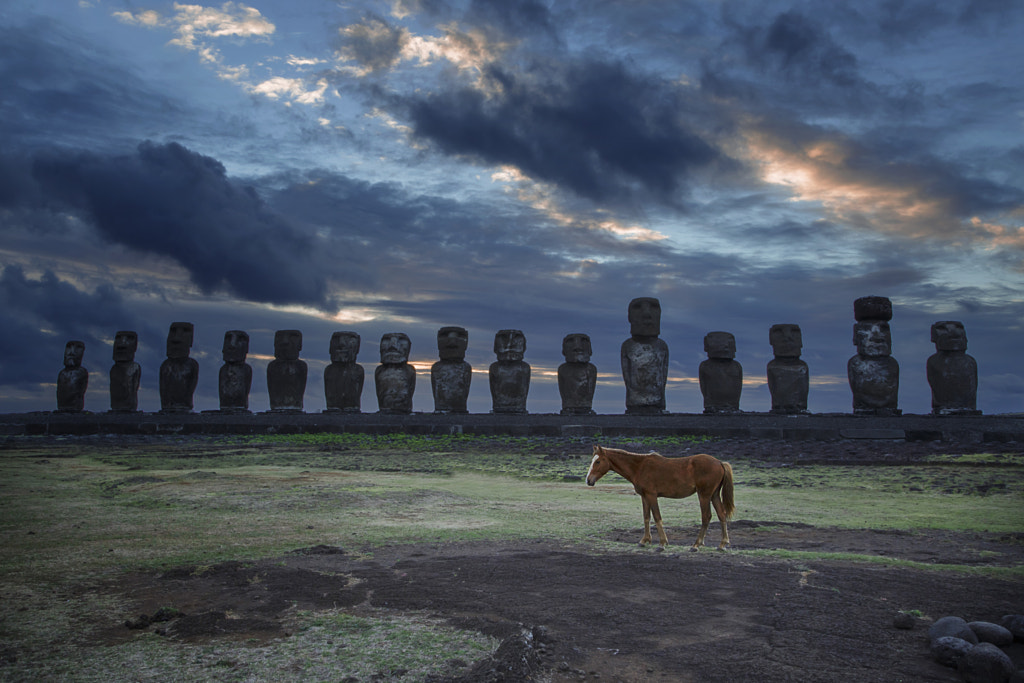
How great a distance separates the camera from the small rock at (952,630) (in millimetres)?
3240

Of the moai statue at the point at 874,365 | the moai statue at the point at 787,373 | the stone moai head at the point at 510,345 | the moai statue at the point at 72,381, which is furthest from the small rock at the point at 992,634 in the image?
the moai statue at the point at 72,381

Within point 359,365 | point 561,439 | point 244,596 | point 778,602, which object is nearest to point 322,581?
point 244,596

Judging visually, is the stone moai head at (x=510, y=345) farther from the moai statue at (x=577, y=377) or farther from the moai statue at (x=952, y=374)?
the moai statue at (x=952, y=374)

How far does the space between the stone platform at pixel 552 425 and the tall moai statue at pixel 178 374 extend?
1.93ft

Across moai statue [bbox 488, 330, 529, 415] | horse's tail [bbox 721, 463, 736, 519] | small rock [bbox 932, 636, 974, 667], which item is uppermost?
moai statue [bbox 488, 330, 529, 415]

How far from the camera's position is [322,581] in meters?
4.12

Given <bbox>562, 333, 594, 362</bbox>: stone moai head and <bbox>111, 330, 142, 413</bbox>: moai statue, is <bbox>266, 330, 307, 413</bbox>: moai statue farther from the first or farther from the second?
<bbox>562, 333, 594, 362</bbox>: stone moai head

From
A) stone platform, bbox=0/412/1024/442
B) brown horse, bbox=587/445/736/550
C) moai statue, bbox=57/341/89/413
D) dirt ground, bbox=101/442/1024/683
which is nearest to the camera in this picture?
dirt ground, bbox=101/442/1024/683

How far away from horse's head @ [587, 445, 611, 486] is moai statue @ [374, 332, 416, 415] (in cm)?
1648

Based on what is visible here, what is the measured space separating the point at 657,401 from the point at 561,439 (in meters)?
3.78

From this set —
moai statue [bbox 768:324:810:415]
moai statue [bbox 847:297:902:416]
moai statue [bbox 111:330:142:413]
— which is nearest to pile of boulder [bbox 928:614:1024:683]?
moai statue [bbox 768:324:810:415]

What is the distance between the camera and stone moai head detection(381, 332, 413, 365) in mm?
21359

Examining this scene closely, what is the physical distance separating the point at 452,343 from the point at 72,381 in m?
13.5

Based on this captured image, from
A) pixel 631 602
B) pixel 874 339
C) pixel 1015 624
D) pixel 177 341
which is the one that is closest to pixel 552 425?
pixel 874 339
